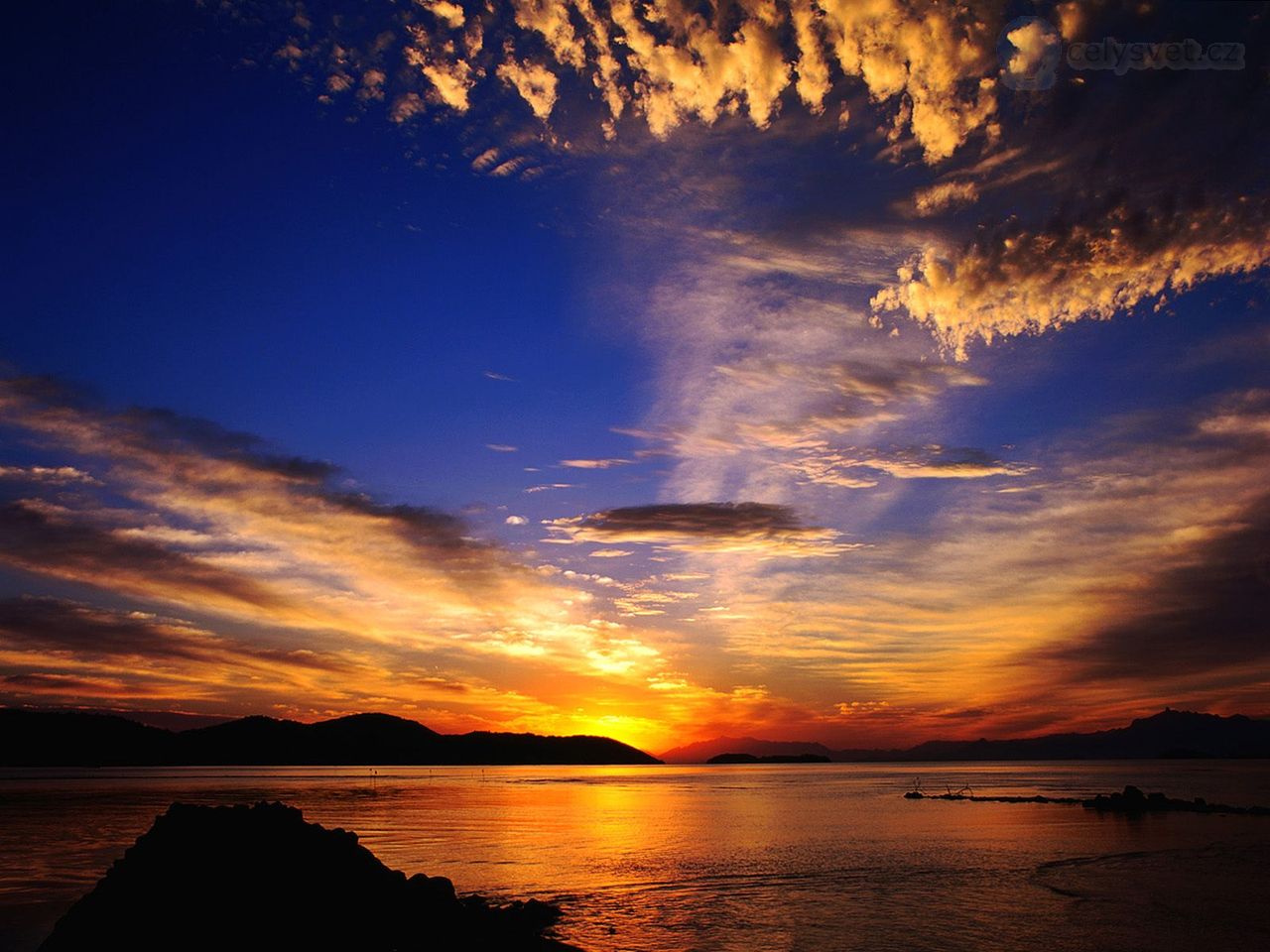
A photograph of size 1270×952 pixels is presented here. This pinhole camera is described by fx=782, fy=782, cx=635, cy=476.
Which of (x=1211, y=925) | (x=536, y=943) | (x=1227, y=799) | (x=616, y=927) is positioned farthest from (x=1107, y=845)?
(x=1227, y=799)

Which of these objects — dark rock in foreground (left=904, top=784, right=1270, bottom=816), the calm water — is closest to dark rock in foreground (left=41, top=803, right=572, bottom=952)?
the calm water

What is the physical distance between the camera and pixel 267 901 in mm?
25203

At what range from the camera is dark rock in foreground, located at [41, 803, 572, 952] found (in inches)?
915

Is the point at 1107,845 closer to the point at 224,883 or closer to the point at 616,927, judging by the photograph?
the point at 616,927

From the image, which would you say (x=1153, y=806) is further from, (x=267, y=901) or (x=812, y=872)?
(x=267, y=901)

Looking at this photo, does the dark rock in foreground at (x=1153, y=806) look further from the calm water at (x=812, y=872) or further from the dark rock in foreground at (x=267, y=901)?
the dark rock in foreground at (x=267, y=901)

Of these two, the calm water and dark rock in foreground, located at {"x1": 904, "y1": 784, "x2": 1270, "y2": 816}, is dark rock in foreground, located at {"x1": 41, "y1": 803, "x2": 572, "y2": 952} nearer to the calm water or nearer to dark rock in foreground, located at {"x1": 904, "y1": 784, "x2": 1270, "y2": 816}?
the calm water

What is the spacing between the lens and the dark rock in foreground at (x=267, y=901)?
23250mm

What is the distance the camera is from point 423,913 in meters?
27.1

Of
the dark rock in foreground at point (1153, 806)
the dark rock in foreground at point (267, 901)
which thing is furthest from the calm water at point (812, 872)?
the dark rock in foreground at point (1153, 806)

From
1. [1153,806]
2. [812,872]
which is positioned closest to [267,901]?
[812,872]

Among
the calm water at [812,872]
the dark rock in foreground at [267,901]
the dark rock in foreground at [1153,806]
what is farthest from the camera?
the dark rock in foreground at [1153,806]

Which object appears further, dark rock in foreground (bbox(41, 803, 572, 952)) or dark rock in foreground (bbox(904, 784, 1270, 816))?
dark rock in foreground (bbox(904, 784, 1270, 816))

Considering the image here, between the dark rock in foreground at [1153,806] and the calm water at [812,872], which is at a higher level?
the dark rock in foreground at [1153,806]
